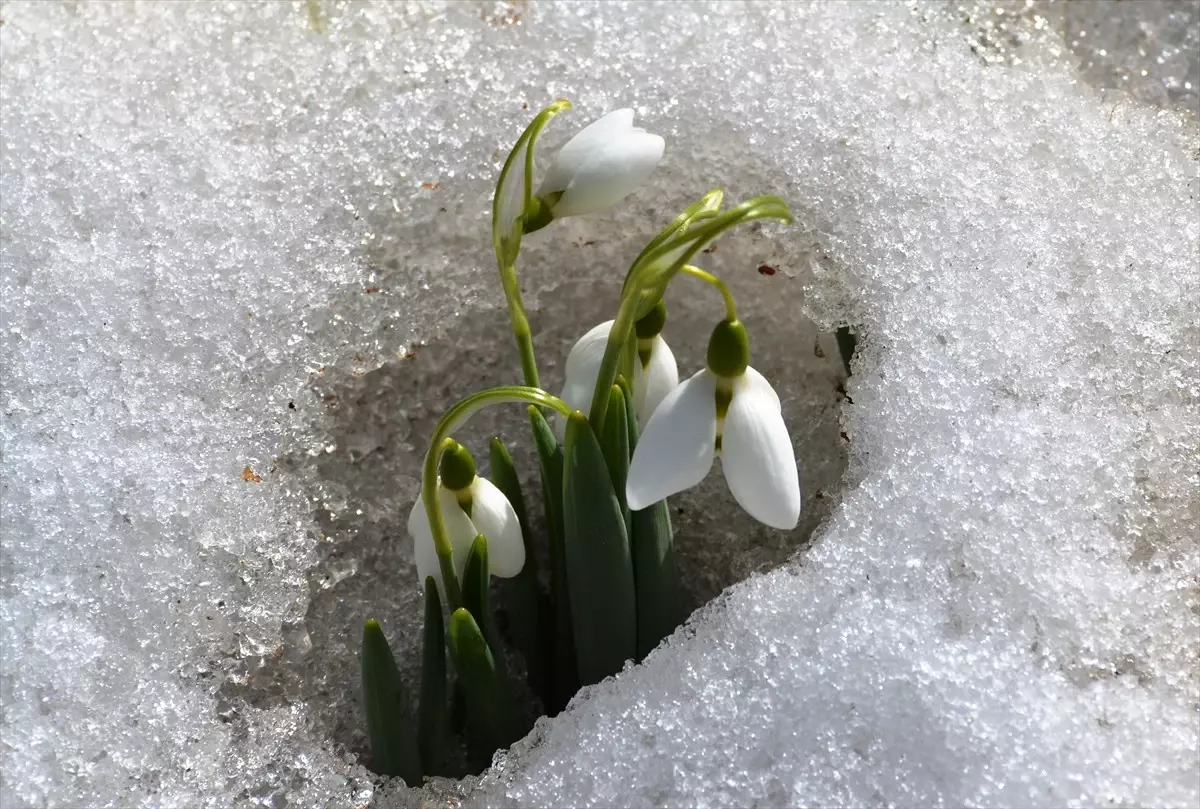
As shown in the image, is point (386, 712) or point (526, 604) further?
point (526, 604)

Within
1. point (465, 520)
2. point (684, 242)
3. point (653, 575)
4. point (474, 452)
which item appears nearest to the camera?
point (684, 242)

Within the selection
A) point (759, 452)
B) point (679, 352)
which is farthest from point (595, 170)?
point (679, 352)

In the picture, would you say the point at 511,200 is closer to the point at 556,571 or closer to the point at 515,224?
the point at 515,224

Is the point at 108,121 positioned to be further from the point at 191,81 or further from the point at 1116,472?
the point at 1116,472

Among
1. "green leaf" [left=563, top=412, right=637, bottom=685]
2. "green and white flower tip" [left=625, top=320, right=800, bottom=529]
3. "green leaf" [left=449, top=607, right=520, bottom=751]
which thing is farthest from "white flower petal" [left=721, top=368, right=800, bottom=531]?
"green leaf" [left=449, top=607, right=520, bottom=751]

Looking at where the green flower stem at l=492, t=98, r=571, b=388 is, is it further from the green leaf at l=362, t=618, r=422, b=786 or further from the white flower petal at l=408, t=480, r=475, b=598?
the green leaf at l=362, t=618, r=422, b=786

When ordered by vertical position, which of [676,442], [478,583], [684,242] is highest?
[684,242]

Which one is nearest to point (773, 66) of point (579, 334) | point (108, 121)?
point (579, 334)
